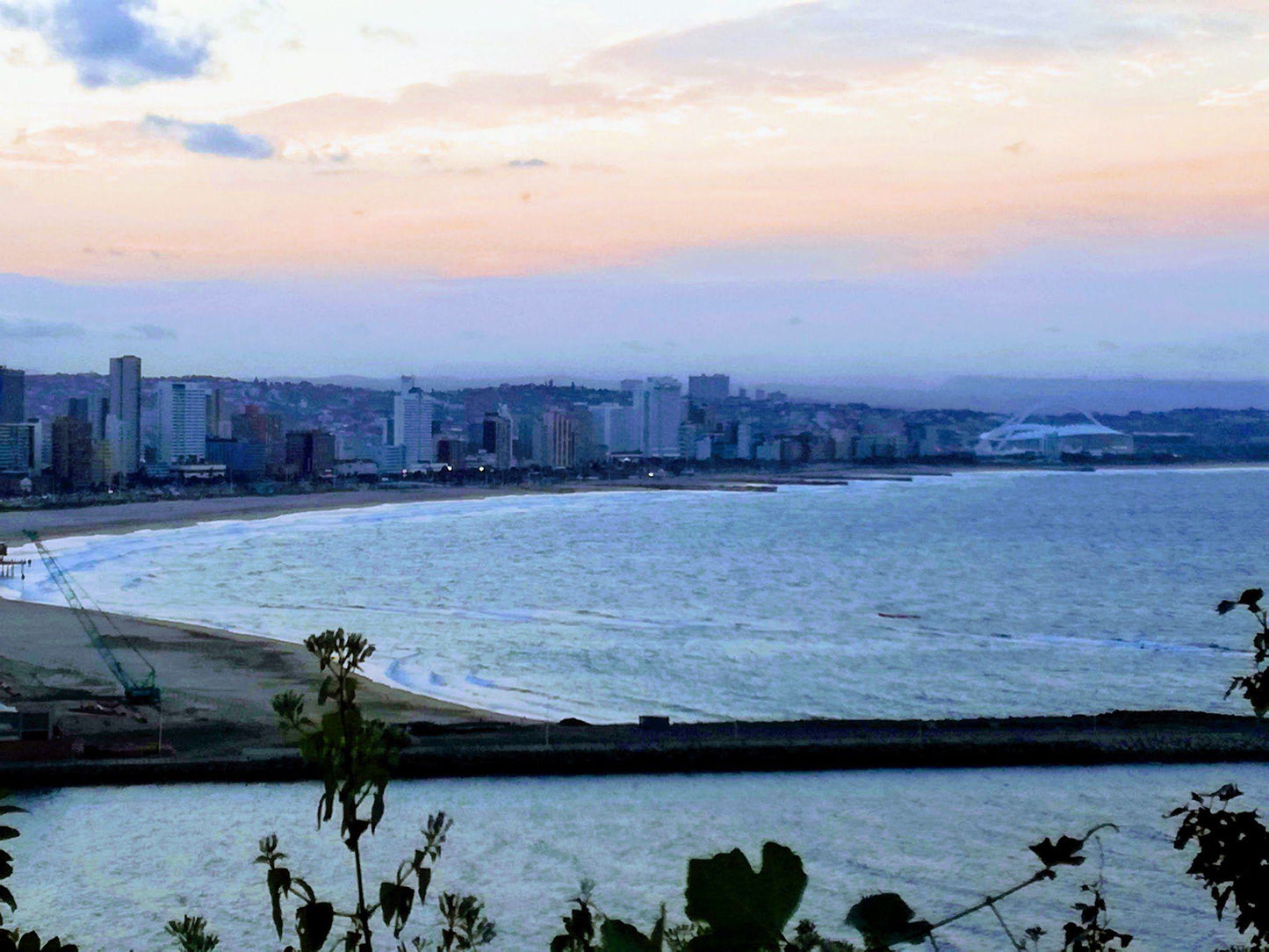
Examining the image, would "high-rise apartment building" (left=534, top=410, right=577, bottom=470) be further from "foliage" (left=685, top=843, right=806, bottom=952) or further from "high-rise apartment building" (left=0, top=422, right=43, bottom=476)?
"foliage" (left=685, top=843, right=806, bottom=952)

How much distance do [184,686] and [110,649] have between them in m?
3.20

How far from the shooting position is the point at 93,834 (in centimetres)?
1362

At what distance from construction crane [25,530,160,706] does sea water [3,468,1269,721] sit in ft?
2.29

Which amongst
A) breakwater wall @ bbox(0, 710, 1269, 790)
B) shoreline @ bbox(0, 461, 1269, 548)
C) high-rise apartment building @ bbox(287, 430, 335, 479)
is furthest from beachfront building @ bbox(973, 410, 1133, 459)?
breakwater wall @ bbox(0, 710, 1269, 790)

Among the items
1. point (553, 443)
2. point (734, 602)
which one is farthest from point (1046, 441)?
point (734, 602)

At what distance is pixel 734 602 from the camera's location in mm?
34094

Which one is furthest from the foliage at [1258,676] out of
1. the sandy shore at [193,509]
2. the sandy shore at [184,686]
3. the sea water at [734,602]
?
the sandy shore at [193,509]

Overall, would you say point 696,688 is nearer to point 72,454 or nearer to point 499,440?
point 72,454

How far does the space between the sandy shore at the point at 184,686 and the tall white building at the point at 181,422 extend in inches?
3694

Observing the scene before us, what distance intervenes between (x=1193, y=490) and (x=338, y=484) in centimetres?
6564

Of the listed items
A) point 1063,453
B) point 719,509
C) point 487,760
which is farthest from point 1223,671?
point 1063,453

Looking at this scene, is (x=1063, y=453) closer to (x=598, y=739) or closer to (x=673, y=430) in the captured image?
(x=673, y=430)

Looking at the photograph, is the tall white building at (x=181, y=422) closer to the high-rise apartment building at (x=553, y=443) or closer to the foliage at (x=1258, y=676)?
the high-rise apartment building at (x=553, y=443)

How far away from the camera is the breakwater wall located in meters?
15.5
